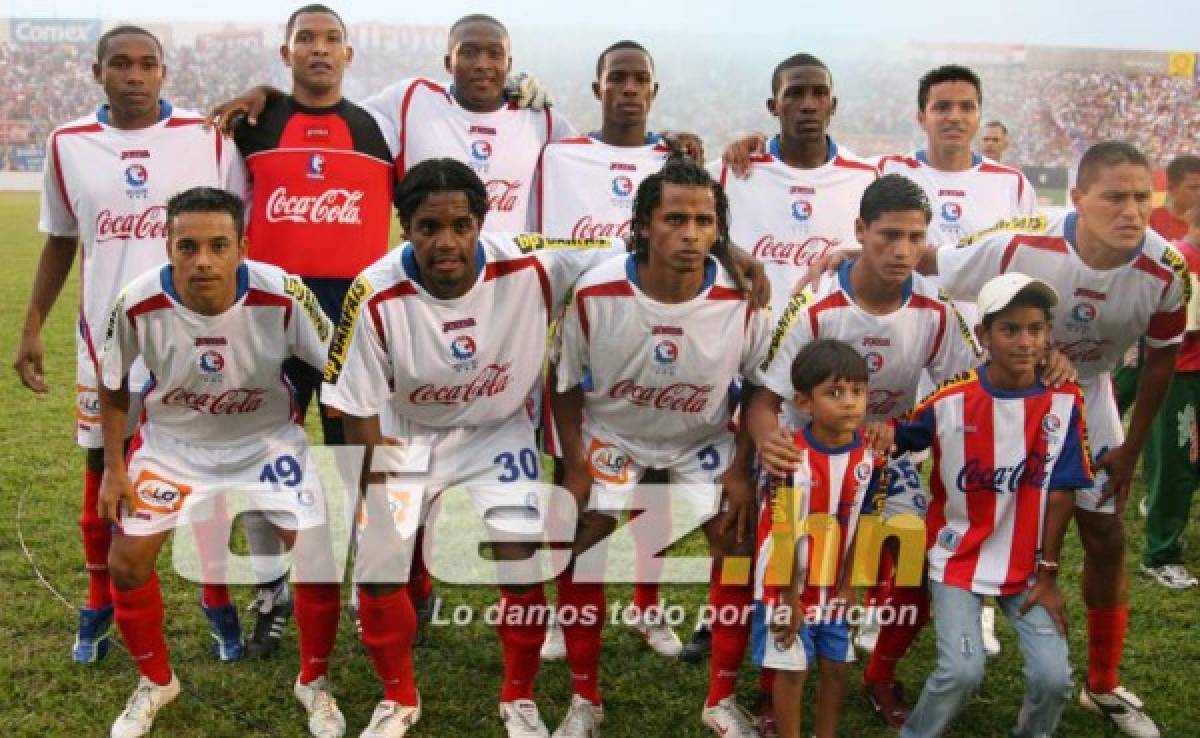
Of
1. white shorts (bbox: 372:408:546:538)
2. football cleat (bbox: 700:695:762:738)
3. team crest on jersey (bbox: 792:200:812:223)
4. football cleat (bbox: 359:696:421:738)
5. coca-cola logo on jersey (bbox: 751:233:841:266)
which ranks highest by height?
team crest on jersey (bbox: 792:200:812:223)

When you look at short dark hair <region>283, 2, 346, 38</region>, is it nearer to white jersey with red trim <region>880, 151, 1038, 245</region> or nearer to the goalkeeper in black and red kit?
the goalkeeper in black and red kit

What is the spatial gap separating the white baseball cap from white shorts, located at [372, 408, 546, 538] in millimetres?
1664

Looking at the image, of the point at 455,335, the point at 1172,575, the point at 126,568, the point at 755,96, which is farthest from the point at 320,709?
the point at 755,96

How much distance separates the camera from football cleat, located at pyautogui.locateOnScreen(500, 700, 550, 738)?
3.96 m

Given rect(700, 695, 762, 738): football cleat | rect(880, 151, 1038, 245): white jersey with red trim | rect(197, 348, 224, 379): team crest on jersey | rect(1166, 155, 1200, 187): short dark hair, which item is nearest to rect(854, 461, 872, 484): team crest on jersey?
rect(700, 695, 762, 738): football cleat

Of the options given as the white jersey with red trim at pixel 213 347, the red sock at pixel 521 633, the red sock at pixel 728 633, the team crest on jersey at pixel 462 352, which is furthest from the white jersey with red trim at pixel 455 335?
the red sock at pixel 728 633

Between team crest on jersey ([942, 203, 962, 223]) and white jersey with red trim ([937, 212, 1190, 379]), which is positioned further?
team crest on jersey ([942, 203, 962, 223])

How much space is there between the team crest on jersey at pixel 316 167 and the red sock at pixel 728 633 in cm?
233

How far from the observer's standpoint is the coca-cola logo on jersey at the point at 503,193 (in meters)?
5.06

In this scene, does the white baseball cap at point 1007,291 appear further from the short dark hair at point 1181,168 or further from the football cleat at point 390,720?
the short dark hair at point 1181,168

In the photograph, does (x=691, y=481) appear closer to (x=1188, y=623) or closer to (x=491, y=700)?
(x=491, y=700)

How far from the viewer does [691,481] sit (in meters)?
4.09

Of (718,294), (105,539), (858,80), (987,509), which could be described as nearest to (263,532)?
(105,539)

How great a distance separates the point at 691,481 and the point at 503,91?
2.09m
